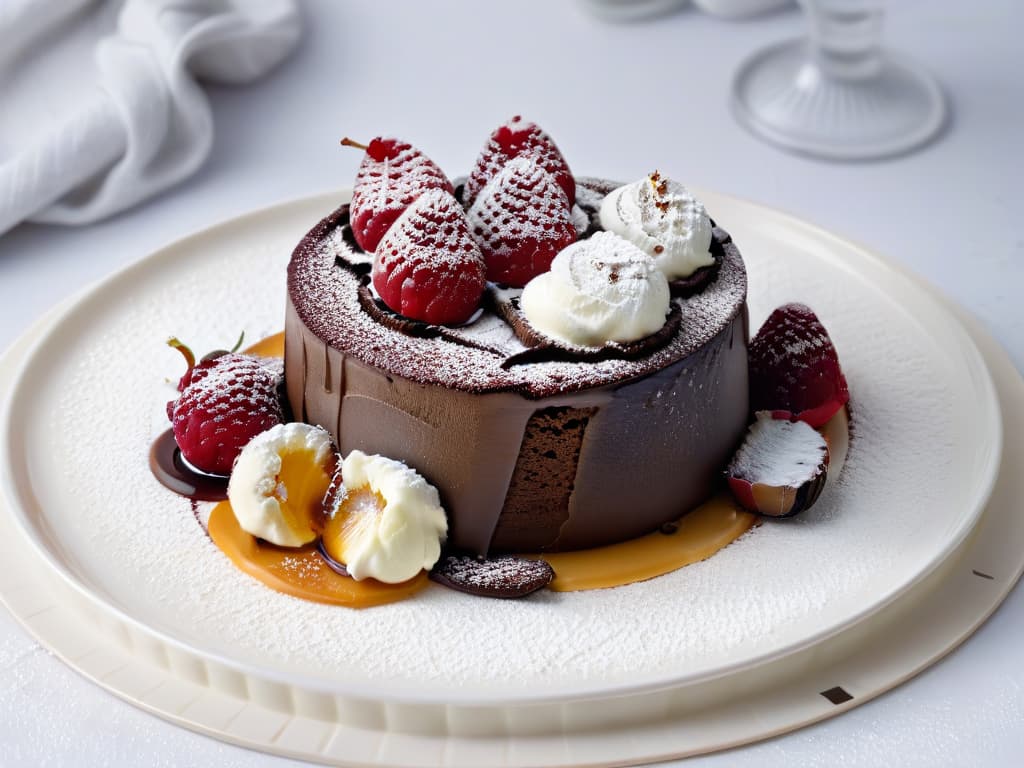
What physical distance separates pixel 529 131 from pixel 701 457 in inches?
25.3

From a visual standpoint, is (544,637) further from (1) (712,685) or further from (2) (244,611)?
(2) (244,611)

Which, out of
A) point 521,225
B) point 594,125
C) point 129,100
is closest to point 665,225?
point 521,225

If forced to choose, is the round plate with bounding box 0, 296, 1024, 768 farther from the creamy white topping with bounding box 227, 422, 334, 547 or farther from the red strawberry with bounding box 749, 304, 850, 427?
the red strawberry with bounding box 749, 304, 850, 427

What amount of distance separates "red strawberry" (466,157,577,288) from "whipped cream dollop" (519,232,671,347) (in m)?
0.08

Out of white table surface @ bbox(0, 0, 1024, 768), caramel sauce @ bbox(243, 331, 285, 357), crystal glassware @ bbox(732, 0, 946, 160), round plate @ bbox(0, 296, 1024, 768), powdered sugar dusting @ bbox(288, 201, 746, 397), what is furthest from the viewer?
crystal glassware @ bbox(732, 0, 946, 160)

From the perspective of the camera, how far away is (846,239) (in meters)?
3.02

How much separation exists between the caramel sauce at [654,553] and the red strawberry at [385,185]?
617 millimetres

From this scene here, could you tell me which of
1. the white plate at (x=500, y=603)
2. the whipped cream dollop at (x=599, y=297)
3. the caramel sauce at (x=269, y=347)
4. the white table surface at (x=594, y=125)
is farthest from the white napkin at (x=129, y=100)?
the whipped cream dollop at (x=599, y=297)

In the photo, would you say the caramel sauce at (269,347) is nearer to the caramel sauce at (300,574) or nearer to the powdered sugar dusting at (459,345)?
the powdered sugar dusting at (459,345)

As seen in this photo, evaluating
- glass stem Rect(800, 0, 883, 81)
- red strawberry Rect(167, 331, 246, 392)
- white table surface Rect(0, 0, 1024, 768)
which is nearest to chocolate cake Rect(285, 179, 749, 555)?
red strawberry Rect(167, 331, 246, 392)

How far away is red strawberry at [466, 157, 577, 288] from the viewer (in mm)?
2330

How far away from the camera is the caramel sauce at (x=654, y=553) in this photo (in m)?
2.25

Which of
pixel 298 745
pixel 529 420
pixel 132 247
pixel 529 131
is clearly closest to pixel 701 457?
pixel 529 420

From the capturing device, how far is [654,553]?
2.30 m
